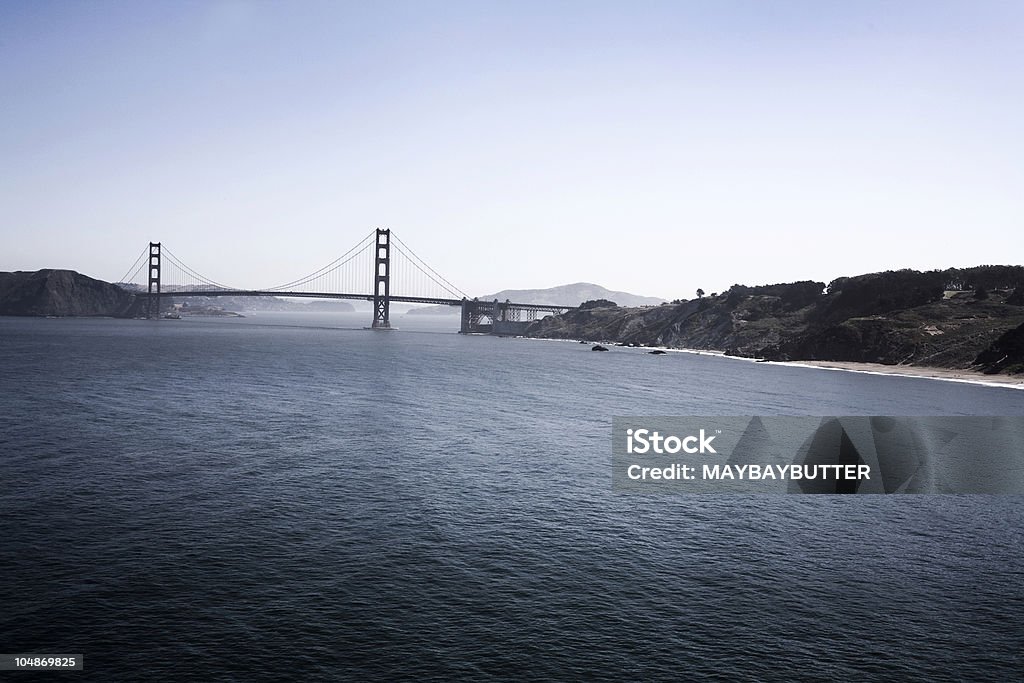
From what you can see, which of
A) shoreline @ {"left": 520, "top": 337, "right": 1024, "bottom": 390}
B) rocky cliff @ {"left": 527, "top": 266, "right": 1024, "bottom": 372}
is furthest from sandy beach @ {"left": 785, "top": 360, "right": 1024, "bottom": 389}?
rocky cliff @ {"left": 527, "top": 266, "right": 1024, "bottom": 372}

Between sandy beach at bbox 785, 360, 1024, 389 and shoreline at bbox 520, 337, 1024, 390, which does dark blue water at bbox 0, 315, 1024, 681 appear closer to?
shoreline at bbox 520, 337, 1024, 390

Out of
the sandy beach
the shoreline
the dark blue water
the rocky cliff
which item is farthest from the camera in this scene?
the rocky cliff

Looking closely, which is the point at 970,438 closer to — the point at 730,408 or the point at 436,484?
the point at 730,408

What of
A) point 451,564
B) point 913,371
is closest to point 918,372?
point 913,371

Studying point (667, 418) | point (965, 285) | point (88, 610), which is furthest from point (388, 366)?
point (965, 285)

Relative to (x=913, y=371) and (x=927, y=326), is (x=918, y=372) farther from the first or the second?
(x=927, y=326)

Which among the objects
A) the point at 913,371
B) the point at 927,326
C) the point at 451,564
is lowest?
the point at 451,564

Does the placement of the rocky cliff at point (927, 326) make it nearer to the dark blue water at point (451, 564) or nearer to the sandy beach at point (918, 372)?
the sandy beach at point (918, 372)

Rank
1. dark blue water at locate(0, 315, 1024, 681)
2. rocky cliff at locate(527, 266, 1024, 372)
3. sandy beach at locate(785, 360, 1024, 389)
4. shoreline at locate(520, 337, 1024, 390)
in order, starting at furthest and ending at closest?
rocky cliff at locate(527, 266, 1024, 372)
sandy beach at locate(785, 360, 1024, 389)
shoreline at locate(520, 337, 1024, 390)
dark blue water at locate(0, 315, 1024, 681)

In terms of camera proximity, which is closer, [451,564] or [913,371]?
[451,564]
